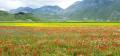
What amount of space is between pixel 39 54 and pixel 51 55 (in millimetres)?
629

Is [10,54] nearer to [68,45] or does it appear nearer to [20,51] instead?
[20,51]

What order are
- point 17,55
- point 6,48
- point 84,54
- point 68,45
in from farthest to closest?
1. point 68,45
2. point 6,48
3. point 84,54
4. point 17,55

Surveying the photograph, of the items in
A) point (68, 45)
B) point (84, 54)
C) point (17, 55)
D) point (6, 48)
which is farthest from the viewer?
point (68, 45)

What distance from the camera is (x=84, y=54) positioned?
43.4 ft

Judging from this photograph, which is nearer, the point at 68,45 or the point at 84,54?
the point at 84,54

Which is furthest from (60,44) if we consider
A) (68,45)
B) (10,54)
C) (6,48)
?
(10,54)

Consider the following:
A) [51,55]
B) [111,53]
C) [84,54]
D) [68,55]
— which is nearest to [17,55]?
[51,55]

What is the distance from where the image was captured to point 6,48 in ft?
49.2

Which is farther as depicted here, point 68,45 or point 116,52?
point 68,45

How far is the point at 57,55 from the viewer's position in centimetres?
1277

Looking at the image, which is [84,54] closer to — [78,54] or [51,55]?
[78,54]

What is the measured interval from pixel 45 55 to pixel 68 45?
14.4ft

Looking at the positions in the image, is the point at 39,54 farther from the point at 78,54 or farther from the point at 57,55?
the point at 78,54

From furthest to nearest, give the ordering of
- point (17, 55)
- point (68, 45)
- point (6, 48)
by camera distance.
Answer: point (68, 45) < point (6, 48) < point (17, 55)
